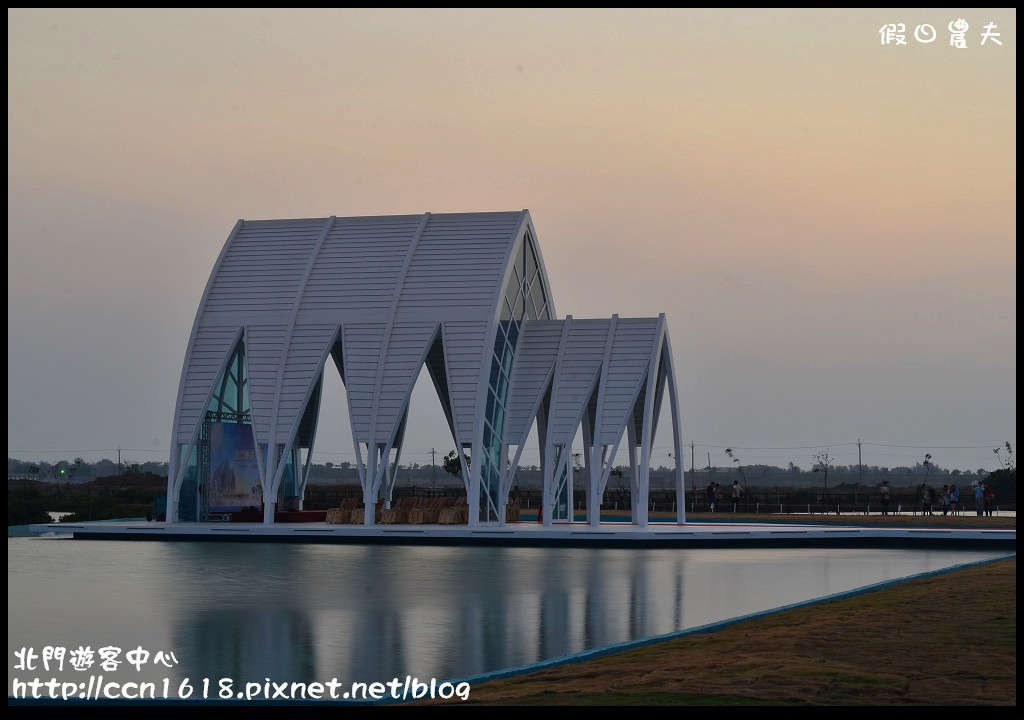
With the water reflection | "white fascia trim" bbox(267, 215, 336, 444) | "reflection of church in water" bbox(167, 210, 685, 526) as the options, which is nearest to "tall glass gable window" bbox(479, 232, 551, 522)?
"reflection of church in water" bbox(167, 210, 685, 526)

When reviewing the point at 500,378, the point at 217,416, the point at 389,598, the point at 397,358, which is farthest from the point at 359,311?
the point at 389,598

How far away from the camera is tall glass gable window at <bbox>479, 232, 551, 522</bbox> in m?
42.7

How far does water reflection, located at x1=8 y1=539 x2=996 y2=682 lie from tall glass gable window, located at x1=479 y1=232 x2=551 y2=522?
7.24m

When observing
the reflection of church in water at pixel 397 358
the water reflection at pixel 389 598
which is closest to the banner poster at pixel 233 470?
the reflection of church in water at pixel 397 358

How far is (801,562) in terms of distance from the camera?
3108 cm

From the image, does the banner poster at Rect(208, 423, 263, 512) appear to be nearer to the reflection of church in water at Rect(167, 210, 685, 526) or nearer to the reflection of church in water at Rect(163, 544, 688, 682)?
the reflection of church in water at Rect(167, 210, 685, 526)

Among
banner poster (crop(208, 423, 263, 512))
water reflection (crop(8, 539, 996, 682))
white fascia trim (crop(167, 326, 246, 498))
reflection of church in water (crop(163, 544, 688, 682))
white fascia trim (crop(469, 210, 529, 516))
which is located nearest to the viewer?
reflection of church in water (crop(163, 544, 688, 682))

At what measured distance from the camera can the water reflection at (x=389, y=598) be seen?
53.0 feet

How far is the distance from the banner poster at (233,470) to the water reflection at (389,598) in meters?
7.75

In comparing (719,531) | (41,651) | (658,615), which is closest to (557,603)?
(658,615)

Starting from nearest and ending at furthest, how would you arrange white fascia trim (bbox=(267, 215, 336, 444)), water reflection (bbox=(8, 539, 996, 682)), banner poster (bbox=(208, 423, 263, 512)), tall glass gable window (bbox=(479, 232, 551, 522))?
water reflection (bbox=(8, 539, 996, 682))
white fascia trim (bbox=(267, 215, 336, 444))
tall glass gable window (bbox=(479, 232, 551, 522))
banner poster (bbox=(208, 423, 263, 512))

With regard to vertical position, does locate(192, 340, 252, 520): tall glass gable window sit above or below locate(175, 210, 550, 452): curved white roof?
below

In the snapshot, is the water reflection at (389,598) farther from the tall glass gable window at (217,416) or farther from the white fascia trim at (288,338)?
the tall glass gable window at (217,416)

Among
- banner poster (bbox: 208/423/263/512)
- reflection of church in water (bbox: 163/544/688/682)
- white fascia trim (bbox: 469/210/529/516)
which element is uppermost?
white fascia trim (bbox: 469/210/529/516)
